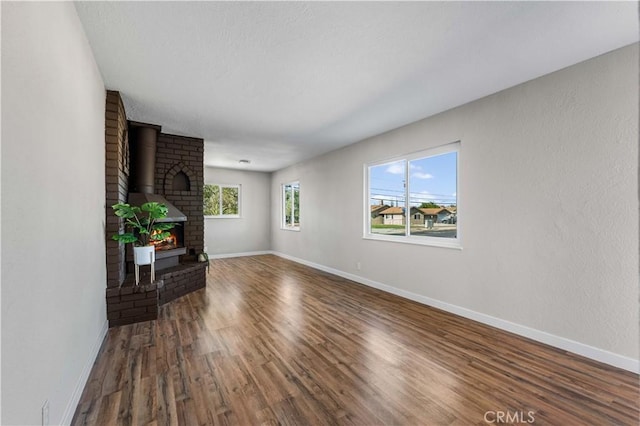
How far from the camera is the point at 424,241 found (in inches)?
149

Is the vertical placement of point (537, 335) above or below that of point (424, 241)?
below

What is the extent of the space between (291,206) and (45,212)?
613cm

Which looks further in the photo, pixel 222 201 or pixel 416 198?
pixel 222 201

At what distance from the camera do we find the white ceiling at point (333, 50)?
5.82 feet

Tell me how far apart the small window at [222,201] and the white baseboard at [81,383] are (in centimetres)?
494

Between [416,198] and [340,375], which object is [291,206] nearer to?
[416,198]

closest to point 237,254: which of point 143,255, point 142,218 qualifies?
point 142,218

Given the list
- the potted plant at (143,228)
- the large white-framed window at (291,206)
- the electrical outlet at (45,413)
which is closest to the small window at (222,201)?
the large white-framed window at (291,206)

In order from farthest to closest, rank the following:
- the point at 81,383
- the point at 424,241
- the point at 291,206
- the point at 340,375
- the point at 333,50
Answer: the point at 291,206
the point at 424,241
the point at 333,50
the point at 340,375
the point at 81,383

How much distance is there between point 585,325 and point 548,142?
1680 mm

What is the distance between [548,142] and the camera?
2.56 metres

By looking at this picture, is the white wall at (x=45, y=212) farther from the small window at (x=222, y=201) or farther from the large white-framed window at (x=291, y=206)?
the small window at (x=222, y=201)

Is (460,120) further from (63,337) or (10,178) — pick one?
(63,337)

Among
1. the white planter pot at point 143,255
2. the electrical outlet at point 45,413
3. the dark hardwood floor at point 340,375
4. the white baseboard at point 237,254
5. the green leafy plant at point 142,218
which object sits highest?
the green leafy plant at point 142,218
